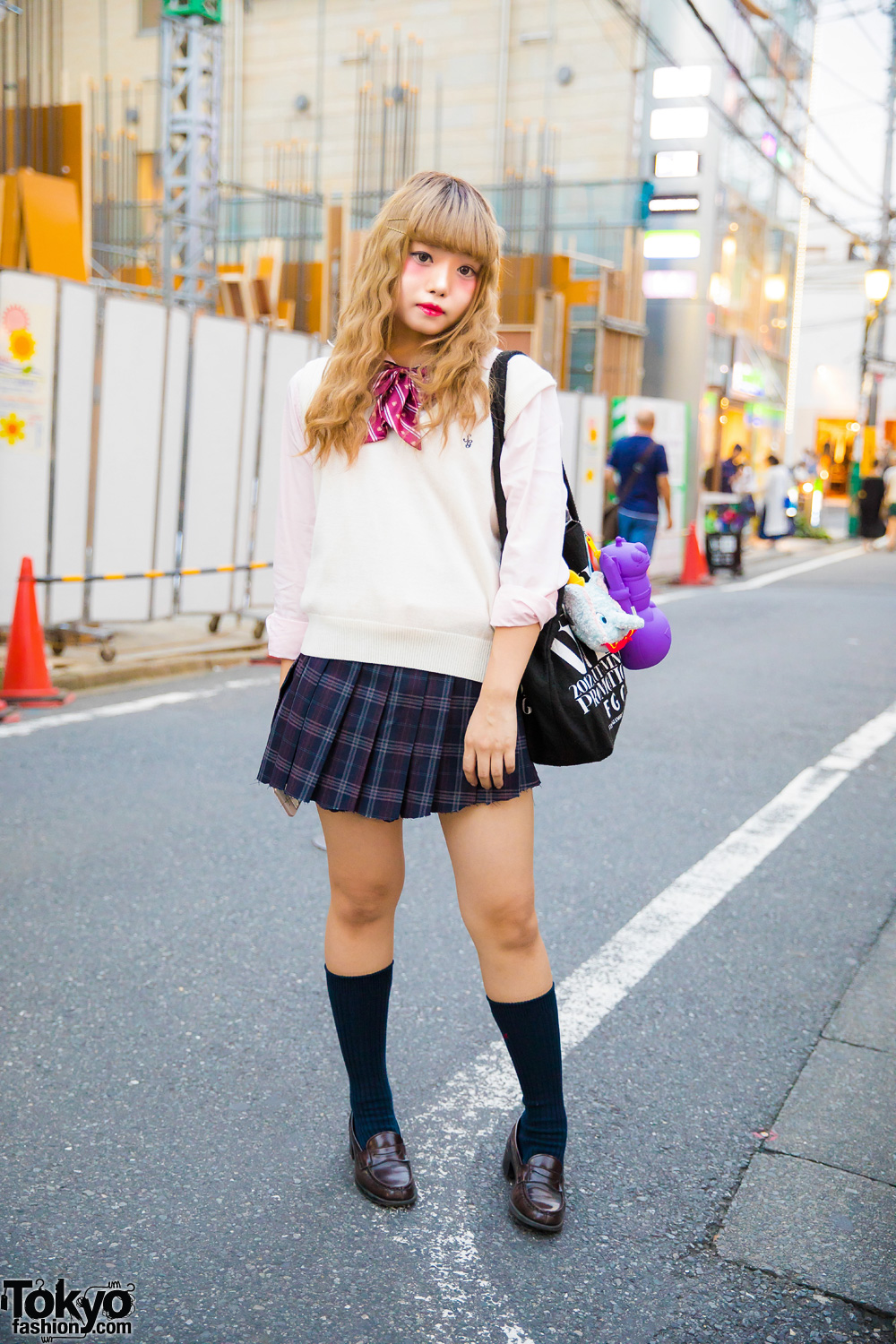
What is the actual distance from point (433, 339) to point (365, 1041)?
4.44 feet

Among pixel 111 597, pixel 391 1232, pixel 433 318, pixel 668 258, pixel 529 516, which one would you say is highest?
pixel 668 258

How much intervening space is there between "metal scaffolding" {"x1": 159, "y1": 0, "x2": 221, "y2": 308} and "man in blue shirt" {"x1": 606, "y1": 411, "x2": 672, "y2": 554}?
458cm

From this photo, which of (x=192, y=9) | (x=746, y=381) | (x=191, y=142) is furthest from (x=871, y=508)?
(x=192, y=9)

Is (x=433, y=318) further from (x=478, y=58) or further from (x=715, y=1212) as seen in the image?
(x=478, y=58)

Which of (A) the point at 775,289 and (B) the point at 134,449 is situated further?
(A) the point at 775,289

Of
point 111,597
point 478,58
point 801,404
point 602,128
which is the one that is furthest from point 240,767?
point 801,404

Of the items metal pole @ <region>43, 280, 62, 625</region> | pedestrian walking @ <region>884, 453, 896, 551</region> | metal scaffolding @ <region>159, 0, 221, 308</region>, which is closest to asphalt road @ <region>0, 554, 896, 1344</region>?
metal pole @ <region>43, 280, 62, 625</region>

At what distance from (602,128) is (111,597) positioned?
60.1 ft

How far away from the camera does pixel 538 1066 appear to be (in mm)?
2375

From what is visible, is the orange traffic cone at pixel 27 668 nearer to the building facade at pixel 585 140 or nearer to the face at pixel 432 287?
the face at pixel 432 287

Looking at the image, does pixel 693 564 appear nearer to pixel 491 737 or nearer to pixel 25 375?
pixel 25 375

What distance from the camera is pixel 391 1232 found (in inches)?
91.9

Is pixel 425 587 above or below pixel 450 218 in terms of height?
below

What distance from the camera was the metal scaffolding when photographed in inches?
407
